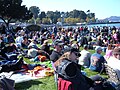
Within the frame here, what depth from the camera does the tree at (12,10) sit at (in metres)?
55.6

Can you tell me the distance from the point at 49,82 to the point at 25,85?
787 millimetres

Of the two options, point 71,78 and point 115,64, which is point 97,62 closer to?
point 115,64

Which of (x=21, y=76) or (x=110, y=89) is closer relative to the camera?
(x=110, y=89)

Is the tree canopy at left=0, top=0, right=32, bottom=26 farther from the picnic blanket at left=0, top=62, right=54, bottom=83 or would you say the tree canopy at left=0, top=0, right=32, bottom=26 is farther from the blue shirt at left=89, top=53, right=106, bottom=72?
the blue shirt at left=89, top=53, right=106, bottom=72

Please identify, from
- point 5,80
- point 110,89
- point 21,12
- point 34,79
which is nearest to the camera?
point 5,80

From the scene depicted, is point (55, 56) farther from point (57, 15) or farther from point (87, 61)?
point (57, 15)

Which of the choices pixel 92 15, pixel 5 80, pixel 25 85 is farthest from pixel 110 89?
pixel 92 15

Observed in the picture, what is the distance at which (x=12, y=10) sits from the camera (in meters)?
56.0

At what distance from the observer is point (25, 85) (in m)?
8.23

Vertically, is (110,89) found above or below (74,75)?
below

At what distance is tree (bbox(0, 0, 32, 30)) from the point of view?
55594mm

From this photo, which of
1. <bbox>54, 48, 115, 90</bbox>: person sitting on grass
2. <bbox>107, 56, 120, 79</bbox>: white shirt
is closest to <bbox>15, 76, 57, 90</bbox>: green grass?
<bbox>107, 56, 120, 79</bbox>: white shirt

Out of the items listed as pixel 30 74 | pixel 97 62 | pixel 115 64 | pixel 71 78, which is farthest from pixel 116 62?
pixel 30 74

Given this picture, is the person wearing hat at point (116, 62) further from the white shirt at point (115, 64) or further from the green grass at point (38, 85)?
the green grass at point (38, 85)
